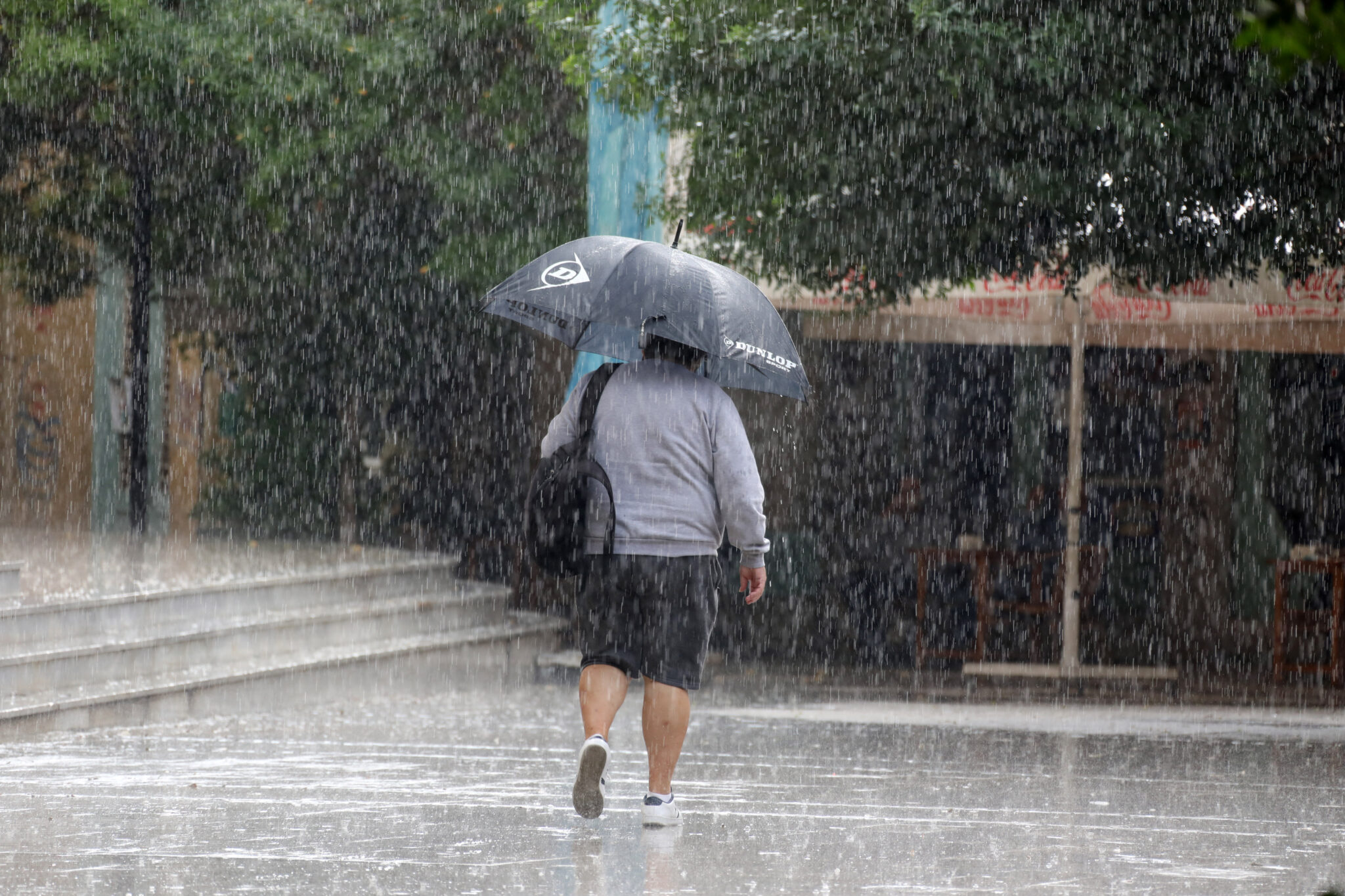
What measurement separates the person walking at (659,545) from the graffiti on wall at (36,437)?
42.4 ft

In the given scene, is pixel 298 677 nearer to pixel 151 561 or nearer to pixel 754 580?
pixel 151 561

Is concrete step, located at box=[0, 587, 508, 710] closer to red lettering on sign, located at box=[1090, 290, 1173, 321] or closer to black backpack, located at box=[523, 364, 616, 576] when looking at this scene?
black backpack, located at box=[523, 364, 616, 576]

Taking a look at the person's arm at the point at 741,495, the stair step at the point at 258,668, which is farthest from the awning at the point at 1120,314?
the person's arm at the point at 741,495

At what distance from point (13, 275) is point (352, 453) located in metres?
3.01

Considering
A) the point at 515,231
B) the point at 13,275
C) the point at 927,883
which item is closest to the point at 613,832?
the point at 927,883

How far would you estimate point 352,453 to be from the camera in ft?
45.3

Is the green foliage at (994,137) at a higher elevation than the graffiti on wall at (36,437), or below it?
higher

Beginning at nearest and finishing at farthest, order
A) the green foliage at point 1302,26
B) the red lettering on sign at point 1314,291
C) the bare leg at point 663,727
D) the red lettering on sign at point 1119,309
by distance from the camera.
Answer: the green foliage at point 1302,26
the bare leg at point 663,727
the red lettering on sign at point 1314,291
the red lettering on sign at point 1119,309

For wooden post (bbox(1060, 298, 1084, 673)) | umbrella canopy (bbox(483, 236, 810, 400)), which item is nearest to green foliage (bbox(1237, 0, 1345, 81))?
umbrella canopy (bbox(483, 236, 810, 400))

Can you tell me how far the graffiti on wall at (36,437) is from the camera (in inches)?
664

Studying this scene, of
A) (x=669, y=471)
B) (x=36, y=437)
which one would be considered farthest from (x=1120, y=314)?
(x=36, y=437)

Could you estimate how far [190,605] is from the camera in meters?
9.07

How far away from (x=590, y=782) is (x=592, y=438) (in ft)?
3.64

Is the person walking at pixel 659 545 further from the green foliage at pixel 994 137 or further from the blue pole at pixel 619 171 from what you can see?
the blue pole at pixel 619 171
